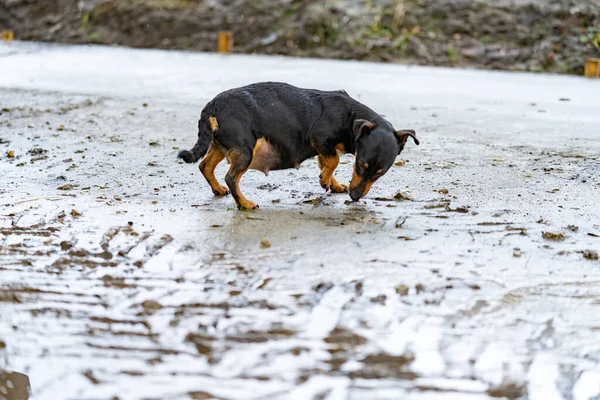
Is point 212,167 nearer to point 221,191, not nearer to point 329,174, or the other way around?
point 221,191

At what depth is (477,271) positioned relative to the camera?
12.8 ft

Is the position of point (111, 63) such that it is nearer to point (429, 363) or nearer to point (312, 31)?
point (312, 31)

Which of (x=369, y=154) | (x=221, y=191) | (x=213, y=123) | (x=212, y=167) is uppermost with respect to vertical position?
(x=213, y=123)

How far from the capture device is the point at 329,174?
210 inches

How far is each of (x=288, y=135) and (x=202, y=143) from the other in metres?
0.57

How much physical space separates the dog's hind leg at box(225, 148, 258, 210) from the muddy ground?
37.4 feet

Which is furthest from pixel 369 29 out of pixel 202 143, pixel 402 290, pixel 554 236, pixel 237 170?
pixel 402 290

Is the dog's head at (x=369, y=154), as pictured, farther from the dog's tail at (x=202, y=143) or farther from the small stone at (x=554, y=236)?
the small stone at (x=554, y=236)

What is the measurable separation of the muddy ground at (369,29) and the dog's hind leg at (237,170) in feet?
37.4

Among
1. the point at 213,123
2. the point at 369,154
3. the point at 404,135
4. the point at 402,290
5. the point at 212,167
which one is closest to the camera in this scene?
the point at 402,290

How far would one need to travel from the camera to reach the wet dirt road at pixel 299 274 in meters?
2.93

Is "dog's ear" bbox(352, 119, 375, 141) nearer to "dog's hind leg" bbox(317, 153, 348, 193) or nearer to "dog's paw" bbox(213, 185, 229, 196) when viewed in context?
"dog's hind leg" bbox(317, 153, 348, 193)

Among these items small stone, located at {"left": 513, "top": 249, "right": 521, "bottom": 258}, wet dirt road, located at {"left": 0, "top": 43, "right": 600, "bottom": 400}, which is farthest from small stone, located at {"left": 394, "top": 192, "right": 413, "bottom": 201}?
small stone, located at {"left": 513, "top": 249, "right": 521, "bottom": 258}

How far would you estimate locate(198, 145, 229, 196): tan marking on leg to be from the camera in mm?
5309
